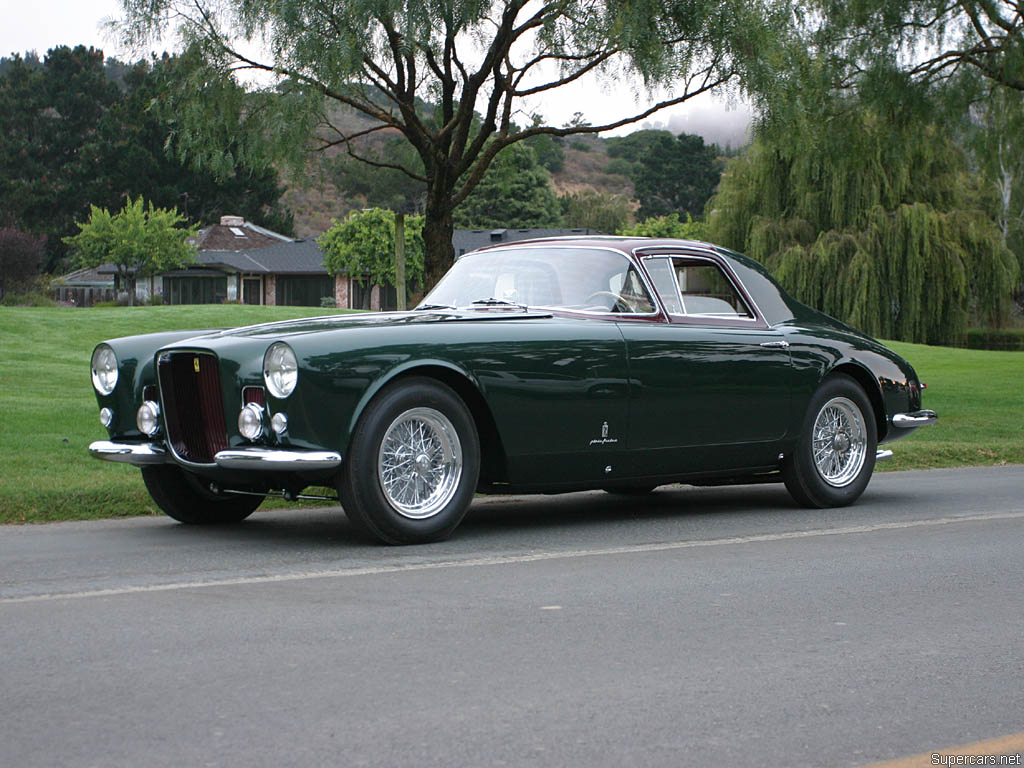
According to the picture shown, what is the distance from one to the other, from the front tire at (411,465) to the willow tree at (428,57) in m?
9.29

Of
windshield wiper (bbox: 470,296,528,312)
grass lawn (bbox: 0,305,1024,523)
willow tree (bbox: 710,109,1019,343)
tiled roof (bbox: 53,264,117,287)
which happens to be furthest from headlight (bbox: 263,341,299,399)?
tiled roof (bbox: 53,264,117,287)

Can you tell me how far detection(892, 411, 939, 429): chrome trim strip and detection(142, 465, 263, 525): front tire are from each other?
435cm

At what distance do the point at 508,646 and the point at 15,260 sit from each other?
59800 millimetres

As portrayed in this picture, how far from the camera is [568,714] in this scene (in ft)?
12.7

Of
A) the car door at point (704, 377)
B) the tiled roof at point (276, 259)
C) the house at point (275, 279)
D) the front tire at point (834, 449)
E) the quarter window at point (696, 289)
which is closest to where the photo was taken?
the car door at point (704, 377)

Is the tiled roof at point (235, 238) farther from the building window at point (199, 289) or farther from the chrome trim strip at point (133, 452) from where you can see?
the chrome trim strip at point (133, 452)

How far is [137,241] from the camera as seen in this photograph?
6500 centimetres

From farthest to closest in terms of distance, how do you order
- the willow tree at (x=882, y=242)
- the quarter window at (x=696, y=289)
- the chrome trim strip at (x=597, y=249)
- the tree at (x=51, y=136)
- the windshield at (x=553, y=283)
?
the tree at (x=51, y=136) < the willow tree at (x=882, y=242) < the quarter window at (x=696, y=289) < the windshield at (x=553, y=283) < the chrome trim strip at (x=597, y=249)

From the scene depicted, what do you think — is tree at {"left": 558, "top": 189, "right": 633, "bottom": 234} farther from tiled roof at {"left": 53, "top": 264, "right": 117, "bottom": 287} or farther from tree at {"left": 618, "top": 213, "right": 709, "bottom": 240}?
tiled roof at {"left": 53, "top": 264, "right": 117, "bottom": 287}

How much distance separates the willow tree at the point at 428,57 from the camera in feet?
51.2

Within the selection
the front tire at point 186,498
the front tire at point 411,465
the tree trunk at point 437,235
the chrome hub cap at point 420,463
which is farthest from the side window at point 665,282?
the tree trunk at point 437,235

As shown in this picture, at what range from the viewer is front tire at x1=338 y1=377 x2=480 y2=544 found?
6.64 metres

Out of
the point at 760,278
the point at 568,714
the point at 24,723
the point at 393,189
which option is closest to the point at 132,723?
the point at 24,723

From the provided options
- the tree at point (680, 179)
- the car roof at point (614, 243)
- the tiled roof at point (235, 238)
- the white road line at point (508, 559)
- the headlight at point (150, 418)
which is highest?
the tree at point (680, 179)
